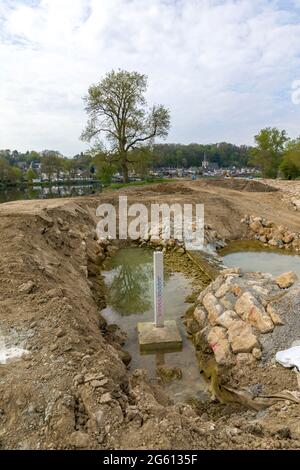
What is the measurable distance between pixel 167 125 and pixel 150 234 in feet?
53.6

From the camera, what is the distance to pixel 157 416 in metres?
3.18

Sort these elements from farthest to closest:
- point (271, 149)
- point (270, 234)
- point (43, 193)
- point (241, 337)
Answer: point (43, 193)
point (271, 149)
point (270, 234)
point (241, 337)

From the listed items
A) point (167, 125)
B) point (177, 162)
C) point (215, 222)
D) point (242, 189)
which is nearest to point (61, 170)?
point (177, 162)

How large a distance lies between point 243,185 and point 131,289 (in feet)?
52.1

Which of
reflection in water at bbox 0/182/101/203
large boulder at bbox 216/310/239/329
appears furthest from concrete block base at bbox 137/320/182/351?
reflection in water at bbox 0/182/101/203

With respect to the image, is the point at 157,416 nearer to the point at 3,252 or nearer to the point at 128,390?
the point at 128,390

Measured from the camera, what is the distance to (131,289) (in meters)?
8.69

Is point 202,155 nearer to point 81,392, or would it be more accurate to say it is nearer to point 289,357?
point 289,357

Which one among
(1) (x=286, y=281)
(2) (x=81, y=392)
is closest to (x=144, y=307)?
(1) (x=286, y=281)

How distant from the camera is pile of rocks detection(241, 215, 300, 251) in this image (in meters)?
12.4

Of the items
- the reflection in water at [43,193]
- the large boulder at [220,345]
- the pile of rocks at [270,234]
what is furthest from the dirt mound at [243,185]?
the large boulder at [220,345]

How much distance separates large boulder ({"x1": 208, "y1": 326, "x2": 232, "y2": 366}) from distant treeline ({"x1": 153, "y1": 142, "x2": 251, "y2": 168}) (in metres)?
59.2

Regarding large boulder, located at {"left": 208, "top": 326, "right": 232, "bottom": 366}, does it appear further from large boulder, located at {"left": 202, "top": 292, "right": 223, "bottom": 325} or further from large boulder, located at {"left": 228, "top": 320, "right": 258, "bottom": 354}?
large boulder, located at {"left": 202, "top": 292, "right": 223, "bottom": 325}

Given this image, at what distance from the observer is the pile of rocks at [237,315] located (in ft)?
16.5
